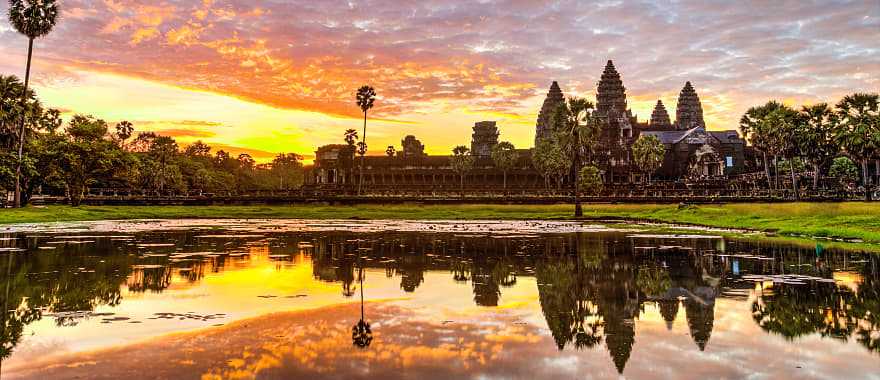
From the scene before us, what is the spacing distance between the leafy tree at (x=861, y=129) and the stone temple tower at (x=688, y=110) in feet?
294

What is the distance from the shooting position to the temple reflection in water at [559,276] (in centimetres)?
921

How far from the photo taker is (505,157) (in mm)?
119000

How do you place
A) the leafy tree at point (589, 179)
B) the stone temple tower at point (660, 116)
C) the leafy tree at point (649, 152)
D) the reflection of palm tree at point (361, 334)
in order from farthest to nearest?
the stone temple tower at point (660, 116), the leafy tree at point (649, 152), the leafy tree at point (589, 179), the reflection of palm tree at point (361, 334)

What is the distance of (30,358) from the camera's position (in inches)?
279

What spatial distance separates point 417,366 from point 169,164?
359ft

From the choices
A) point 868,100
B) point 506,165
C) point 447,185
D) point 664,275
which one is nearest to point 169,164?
point 447,185

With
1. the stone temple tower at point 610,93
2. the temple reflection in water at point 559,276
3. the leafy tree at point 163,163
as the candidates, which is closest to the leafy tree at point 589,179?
the stone temple tower at point 610,93

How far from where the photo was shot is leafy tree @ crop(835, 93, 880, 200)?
6259 cm

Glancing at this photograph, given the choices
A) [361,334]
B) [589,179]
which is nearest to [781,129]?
[589,179]

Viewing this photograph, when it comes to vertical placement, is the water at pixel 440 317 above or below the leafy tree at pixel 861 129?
below

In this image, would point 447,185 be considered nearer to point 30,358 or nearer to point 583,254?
point 583,254

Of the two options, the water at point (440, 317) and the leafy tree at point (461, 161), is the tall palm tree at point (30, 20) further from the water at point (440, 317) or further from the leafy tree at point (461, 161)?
the leafy tree at point (461, 161)

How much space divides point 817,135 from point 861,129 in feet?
35.5

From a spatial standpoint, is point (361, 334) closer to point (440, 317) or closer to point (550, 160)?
point (440, 317)
